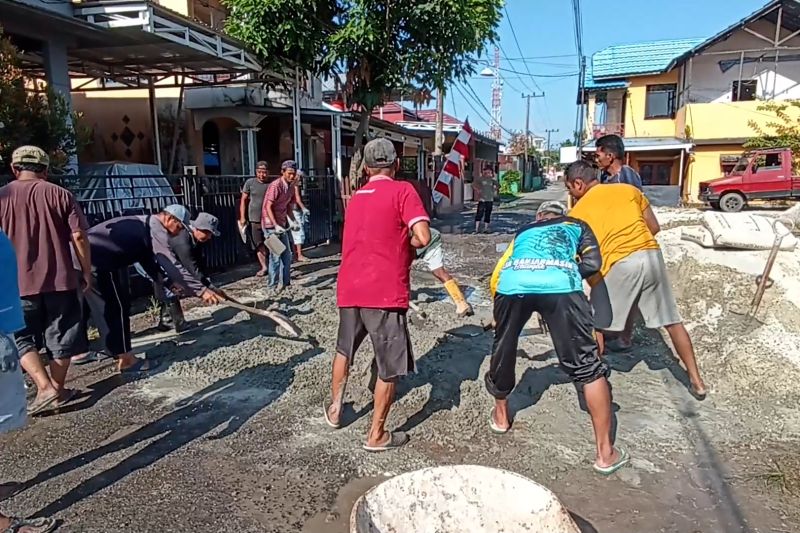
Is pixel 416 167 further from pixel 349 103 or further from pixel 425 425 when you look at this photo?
pixel 425 425

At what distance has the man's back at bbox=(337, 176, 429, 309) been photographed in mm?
3236

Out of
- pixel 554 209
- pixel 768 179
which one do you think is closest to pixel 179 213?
pixel 554 209

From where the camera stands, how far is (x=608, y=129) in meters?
26.7

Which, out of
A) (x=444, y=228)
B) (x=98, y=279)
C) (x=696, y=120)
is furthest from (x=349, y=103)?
(x=696, y=120)

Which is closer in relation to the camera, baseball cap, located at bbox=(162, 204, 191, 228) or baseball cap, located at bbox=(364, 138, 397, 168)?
baseball cap, located at bbox=(364, 138, 397, 168)

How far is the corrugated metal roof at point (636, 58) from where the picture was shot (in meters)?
25.0

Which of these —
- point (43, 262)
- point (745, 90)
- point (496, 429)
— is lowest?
point (496, 429)

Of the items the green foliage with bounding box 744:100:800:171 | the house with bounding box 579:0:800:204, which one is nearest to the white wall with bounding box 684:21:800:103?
the house with bounding box 579:0:800:204

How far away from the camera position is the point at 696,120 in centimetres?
2233

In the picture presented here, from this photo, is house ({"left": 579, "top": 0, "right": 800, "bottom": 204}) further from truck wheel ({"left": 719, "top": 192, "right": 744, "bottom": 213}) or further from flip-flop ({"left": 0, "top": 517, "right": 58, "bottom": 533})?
flip-flop ({"left": 0, "top": 517, "right": 58, "bottom": 533})

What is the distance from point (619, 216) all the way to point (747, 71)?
79.7 ft

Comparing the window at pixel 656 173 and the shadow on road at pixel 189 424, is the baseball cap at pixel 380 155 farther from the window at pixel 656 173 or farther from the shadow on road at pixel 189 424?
the window at pixel 656 173

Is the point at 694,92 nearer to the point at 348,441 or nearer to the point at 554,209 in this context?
the point at 554,209

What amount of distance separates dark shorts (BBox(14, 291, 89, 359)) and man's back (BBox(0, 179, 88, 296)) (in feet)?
0.22
